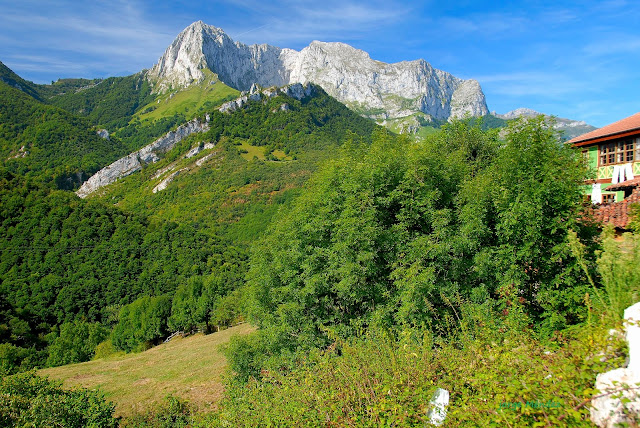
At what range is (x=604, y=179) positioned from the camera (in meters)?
24.4

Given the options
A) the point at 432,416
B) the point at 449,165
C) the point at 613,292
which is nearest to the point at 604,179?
the point at 449,165

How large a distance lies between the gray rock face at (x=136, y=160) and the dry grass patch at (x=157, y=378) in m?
140

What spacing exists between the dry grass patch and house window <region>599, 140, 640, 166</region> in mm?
29158

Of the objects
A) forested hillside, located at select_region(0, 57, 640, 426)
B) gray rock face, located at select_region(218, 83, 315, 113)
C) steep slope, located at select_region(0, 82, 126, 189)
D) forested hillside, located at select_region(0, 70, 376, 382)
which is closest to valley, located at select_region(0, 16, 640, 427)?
forested hillside, located at select_region(0, 57, 640, 426)

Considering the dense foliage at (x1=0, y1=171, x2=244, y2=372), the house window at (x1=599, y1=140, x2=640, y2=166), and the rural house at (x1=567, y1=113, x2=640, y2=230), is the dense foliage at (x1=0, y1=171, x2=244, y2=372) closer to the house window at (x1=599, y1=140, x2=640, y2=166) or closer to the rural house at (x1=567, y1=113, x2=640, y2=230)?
the rural house at (x1=567, y1=113, x2=640, y2=230)

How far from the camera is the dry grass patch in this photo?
2080 cm

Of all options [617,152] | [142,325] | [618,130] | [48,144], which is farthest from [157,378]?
[48,144]

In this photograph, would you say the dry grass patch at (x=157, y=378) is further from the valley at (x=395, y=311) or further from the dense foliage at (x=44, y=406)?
the dense foliage at (x=44, y=406)

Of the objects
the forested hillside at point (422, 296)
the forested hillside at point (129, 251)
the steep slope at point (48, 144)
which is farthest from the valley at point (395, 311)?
the steep slope at point (48, 144)

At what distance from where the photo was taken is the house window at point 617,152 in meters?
22.6

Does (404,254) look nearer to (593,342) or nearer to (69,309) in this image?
(593,342)

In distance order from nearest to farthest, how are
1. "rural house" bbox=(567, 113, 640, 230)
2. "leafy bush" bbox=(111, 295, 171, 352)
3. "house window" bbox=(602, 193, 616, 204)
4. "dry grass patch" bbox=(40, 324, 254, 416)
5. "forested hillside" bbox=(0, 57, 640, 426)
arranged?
"forested hillside" bbox=(0, 57, 640, 426), "dry grass patch" bbox=(40, 324, 254, 416), "rural house" bbox=(567, 113, 640, 230), "house window" bbox=(602, 193, 616, 204), "leafy bush" bbox=(111, 295, 171, 352)

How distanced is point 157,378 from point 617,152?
36.7 meters

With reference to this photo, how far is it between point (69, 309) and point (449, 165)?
6706 cm
